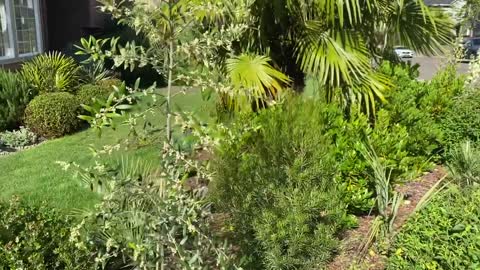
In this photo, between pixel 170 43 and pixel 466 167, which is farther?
pixel 466 167

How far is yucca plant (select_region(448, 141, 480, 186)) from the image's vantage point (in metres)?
4.49

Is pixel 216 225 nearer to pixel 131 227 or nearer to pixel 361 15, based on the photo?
pixel 131 227

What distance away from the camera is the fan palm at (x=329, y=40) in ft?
18.2

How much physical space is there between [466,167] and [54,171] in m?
4.82

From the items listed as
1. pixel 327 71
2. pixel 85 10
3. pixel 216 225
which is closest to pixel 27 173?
pixel 216 225

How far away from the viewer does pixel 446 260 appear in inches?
107

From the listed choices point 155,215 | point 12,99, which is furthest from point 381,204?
point 12,99

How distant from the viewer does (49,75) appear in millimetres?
9773

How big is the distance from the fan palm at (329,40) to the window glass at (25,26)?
9474 mm

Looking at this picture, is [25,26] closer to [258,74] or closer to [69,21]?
[69,21]

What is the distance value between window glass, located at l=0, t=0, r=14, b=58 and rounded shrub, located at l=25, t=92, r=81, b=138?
460 centimetres

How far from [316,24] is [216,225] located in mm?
2836

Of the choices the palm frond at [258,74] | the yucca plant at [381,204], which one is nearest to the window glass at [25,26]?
the palm frond at [258,74]

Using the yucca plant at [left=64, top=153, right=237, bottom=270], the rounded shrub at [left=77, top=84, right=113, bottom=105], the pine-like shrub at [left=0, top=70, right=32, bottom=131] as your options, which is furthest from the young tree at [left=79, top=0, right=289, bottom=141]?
the rounded shrub at [left=77, top=84, right=113, bottom=105]
